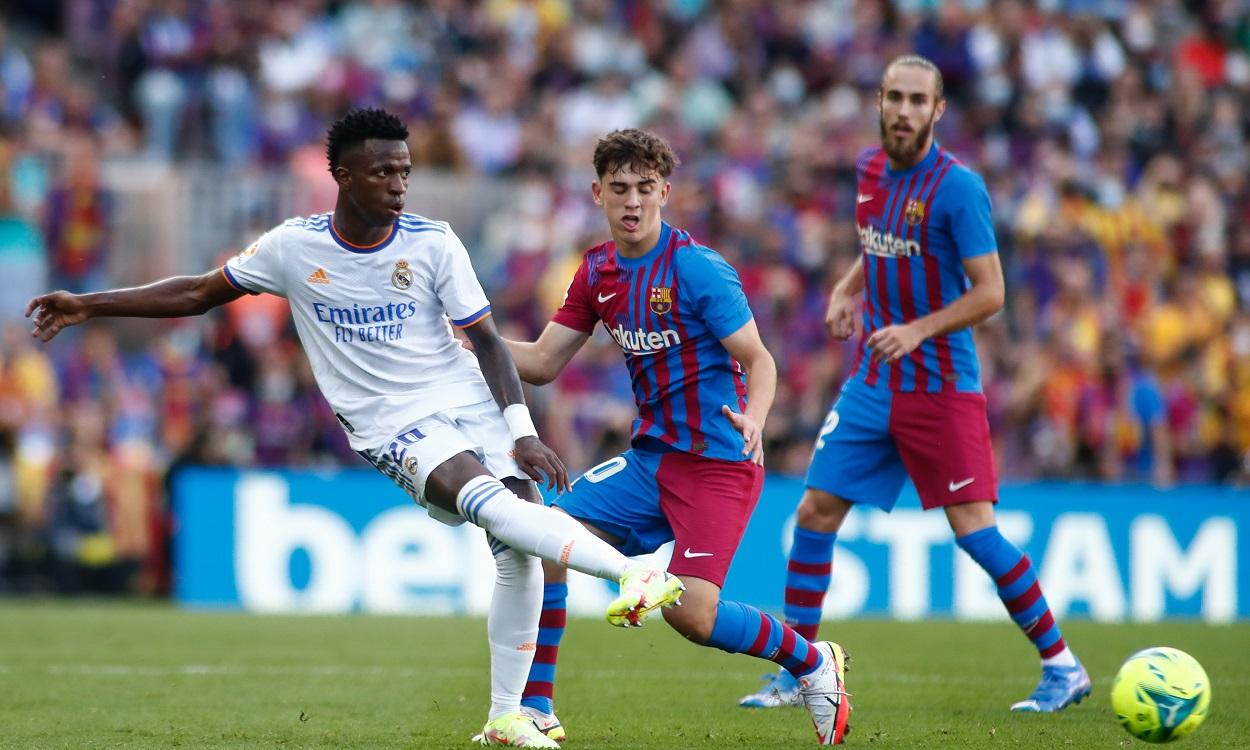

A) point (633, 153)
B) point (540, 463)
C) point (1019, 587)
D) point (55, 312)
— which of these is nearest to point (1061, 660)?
point (1019, 587)

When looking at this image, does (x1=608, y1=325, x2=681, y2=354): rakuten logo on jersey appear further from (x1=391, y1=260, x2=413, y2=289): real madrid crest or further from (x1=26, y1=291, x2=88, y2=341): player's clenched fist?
(x1=26, y1=291, x2=88, y2=341): player's clenched fist

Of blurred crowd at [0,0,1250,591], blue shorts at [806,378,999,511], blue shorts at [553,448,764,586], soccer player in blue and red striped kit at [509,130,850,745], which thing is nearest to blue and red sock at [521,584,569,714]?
soccer player in blue and red striped kit at [509,130,850,745]

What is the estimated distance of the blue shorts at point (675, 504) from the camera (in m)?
6.76

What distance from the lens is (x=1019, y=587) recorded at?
26.1 feet

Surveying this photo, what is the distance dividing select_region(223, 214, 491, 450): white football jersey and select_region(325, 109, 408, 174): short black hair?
316 mm

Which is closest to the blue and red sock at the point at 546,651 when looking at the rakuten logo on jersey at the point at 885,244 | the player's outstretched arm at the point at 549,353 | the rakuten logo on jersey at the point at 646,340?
the player's outstretched arm at the point at 549,353

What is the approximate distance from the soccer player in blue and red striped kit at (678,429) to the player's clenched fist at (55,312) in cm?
200

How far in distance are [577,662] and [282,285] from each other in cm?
398

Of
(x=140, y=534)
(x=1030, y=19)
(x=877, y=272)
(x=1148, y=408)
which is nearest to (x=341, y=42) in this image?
(x=140, y=534)

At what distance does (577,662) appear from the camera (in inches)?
397

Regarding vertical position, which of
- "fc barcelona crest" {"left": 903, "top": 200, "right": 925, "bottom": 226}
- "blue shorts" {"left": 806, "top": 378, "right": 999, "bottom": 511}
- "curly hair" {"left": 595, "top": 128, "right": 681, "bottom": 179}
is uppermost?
"curly hair" {"left": 595, "top": 128, "right": 681, "bottom": 179}

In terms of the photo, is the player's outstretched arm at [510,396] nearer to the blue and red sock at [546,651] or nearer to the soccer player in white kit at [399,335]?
the soccer player in white kit at [399,335]

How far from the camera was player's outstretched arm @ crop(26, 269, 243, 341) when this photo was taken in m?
6.79

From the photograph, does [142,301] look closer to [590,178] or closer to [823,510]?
[823,510]
